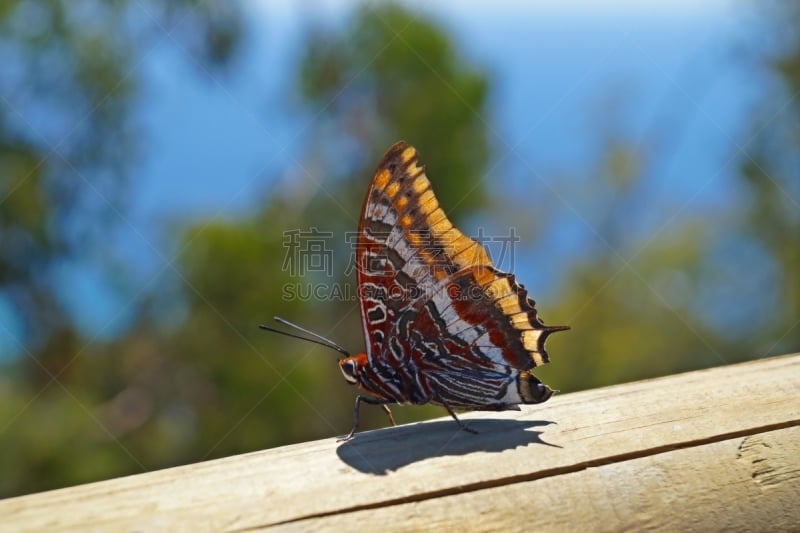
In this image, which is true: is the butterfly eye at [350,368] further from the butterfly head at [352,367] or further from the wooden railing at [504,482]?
the wooden railing at [504,482]

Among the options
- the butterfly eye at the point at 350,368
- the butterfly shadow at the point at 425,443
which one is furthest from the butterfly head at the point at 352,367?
the butterfly shadow at the point at 425,443

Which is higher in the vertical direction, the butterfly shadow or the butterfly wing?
the butterfly wing

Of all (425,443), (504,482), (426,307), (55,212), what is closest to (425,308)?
(426,307)

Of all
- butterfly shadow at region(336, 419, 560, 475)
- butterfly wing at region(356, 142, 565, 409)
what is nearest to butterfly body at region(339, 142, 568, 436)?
butterfly wing at region(356, 142, 565, 409)

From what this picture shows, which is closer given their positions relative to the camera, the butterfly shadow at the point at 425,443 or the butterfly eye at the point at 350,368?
the butterfly shadow at the point at 425,443

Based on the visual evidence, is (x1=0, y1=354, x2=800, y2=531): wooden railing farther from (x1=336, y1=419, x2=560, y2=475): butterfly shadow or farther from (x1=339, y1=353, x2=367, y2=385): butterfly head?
(x1=339, y1=353, x2=367, y2=385): butterfly head

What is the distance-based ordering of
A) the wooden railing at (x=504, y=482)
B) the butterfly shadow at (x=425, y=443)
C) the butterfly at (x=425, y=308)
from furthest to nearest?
the butterfly at (x=425, y=308)
the butterfly shadow at (x=425, y=443)
the wooden railing at (x=504, y=482)

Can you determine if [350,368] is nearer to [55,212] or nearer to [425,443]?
[425,443]
